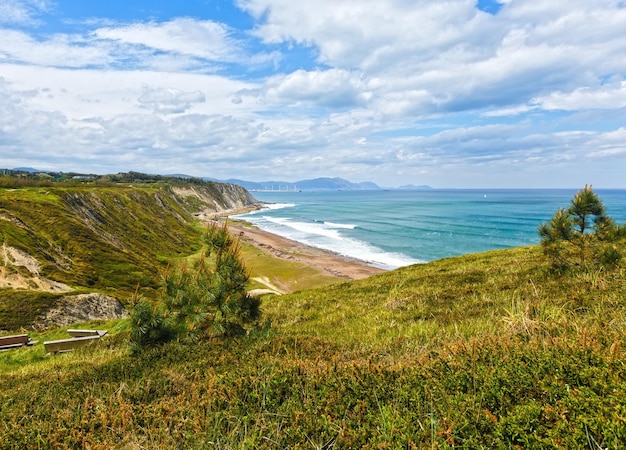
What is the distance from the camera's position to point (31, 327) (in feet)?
67.3

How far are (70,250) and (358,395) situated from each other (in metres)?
41.0

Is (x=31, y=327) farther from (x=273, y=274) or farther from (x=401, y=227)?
(x=401, y=227)

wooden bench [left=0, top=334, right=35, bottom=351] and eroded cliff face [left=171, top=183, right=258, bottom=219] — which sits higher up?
eroded cliff face [left=171, top=183, right=258, bottom=219]

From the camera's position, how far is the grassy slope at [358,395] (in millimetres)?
3141

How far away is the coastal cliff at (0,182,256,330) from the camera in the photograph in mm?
23266

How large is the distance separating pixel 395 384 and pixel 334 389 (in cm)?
77

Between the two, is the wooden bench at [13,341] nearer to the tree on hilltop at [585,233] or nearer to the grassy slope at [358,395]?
the grassy slope at [358,395]

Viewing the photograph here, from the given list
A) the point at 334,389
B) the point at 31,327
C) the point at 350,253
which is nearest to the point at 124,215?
the point at 350,253

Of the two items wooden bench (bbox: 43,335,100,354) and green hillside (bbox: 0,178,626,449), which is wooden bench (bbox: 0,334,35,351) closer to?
wooden bench (bbox: 43,335,100,354)

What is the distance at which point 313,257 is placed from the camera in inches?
2665

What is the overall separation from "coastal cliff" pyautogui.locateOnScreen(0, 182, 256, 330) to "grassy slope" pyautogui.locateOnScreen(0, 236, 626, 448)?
664 inches

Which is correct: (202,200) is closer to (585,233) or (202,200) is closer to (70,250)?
(70,250)

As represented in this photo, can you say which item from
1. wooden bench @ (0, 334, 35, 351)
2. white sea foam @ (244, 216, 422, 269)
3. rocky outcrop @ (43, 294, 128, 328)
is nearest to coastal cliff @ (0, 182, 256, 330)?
rocky outcrop @ (43, 294, 128, 328)

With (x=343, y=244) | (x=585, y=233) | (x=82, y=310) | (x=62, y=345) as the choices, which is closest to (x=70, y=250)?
(x=82, y=310)
